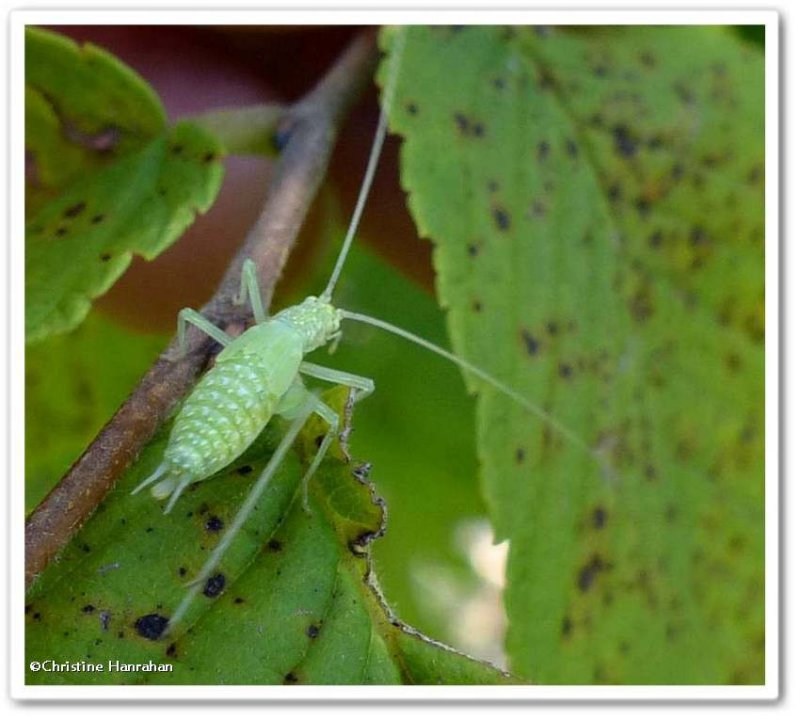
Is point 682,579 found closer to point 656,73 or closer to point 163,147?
point 656,73

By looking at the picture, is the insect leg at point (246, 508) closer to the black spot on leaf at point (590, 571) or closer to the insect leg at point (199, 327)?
the insect leg at point (199, 327)

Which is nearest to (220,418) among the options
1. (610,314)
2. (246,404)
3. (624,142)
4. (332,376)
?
(246,404)

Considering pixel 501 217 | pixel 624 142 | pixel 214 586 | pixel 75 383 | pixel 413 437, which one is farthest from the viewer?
pixel 413 437

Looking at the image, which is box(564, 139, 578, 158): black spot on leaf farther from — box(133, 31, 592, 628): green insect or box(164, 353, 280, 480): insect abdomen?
box(164, 353, 280, 480): insect abdomen

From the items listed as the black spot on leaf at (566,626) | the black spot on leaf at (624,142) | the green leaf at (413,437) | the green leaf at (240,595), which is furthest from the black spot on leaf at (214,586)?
the black spot on leaf at (624,142)

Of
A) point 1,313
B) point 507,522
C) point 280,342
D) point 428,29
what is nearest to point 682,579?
point 507,522
